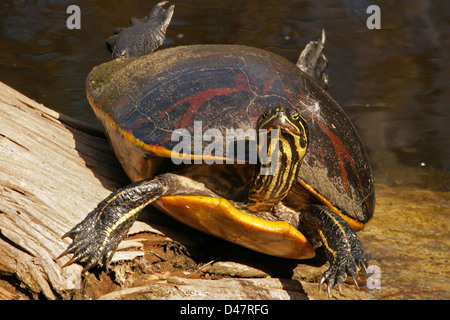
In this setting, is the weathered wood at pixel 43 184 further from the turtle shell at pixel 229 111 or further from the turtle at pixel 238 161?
the turtle shell at pixel 229 111

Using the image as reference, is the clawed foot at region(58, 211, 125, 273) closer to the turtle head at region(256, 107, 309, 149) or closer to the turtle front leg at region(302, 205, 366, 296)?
the turtle head at region(256, 107, 309, 149)

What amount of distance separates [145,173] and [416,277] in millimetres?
1994

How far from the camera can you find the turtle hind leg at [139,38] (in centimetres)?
539

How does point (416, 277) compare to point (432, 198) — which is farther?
point (432, 198)

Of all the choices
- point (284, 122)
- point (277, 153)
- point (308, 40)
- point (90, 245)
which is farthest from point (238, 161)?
point (308, 40)

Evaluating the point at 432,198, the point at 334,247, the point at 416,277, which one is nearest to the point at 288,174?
the point at 334,247

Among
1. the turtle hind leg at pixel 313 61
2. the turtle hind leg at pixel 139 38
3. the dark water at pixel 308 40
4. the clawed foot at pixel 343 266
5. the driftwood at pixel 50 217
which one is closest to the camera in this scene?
the driftwood at pixel 50 217

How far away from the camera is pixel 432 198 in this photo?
533cm

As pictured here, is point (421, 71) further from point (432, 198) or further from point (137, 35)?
point (137, 35)

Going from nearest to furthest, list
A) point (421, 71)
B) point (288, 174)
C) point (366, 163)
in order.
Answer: point (288, 174)
point (366, 163)
point (421, 71)

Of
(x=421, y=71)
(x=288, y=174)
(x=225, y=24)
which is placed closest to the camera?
(x=288, y=174)

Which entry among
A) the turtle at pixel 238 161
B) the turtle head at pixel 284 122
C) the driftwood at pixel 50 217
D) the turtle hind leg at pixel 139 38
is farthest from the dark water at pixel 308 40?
the turtle head at pixel 284 122

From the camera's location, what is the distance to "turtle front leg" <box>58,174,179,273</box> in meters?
3.07

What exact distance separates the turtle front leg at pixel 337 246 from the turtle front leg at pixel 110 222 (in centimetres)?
96
